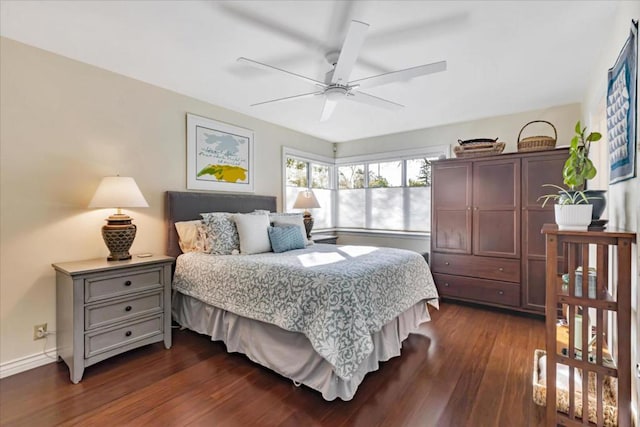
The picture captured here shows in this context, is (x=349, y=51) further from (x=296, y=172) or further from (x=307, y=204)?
(x=296, y=172)

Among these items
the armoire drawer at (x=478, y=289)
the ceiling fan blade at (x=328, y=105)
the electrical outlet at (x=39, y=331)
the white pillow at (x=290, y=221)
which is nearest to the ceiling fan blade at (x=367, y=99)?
the ceiling fan blade at (x=328, y=105)

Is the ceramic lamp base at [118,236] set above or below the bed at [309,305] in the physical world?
above

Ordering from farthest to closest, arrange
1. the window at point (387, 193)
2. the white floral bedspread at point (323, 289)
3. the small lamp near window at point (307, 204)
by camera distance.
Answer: the window at point (387, 193)
the small lamp near window at point (307, 204)
the white floral bedspread at point (323, 289)

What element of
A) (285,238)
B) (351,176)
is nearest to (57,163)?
(285,238)

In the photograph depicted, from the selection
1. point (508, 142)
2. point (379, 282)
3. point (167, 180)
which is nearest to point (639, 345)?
point (379, 282)

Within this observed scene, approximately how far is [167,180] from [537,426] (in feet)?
11.7

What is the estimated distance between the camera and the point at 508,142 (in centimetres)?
394

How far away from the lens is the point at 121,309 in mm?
2344

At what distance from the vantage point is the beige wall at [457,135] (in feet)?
11.9

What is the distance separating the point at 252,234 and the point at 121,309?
1.22 meters

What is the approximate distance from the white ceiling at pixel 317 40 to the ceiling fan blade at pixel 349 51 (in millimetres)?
214

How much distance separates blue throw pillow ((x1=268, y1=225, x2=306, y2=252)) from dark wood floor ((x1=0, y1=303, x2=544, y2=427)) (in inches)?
41.3

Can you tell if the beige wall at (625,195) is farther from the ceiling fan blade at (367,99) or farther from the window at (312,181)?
the window at (312,181)

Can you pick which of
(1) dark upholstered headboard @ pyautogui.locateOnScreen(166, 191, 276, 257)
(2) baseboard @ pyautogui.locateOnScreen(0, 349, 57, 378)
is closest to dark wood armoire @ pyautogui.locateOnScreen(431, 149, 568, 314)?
(1) dark upholstered headboard @ pyautogui.locateOnScreen(166, 191, 276, 257)
